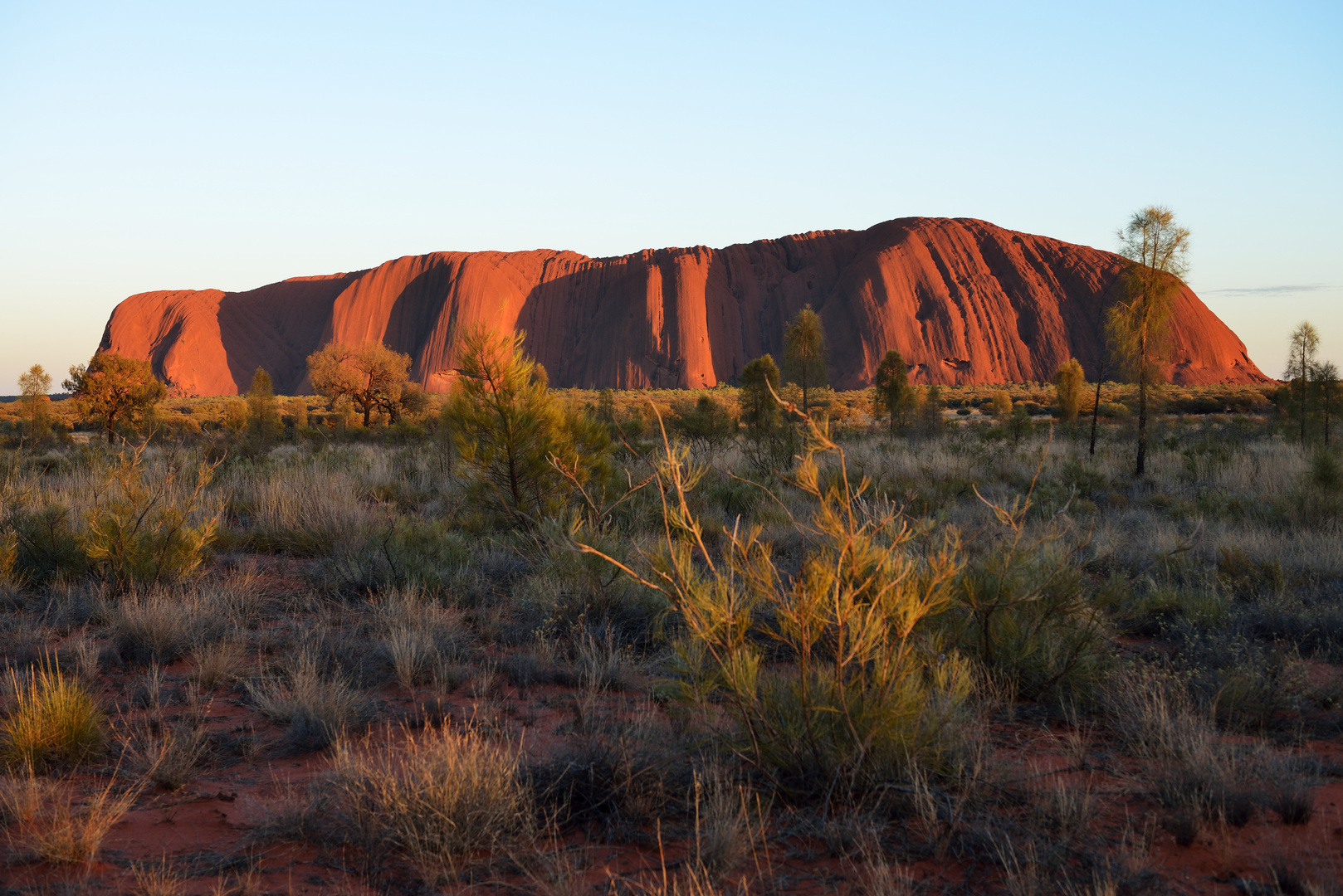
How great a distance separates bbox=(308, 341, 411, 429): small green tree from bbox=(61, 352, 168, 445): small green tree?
25.7ft

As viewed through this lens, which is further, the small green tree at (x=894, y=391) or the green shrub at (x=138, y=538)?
the small green tree at (x=894, y=391)

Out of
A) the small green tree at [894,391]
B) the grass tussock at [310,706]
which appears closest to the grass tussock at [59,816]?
the grass tussock at [310,706]

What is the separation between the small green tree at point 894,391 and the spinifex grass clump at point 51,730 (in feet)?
69.3

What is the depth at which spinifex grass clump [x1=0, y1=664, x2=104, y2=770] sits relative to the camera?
2.61 meters

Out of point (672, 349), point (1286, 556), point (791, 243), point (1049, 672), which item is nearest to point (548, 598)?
point (1049, 672)

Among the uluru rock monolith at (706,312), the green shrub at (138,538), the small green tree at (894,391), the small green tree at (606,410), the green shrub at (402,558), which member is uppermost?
the uluru rock monolith at (706,312)

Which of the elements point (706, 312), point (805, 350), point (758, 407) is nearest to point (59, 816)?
point (758, 407)

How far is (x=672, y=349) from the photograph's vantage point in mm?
79312

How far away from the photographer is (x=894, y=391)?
73.3 ft

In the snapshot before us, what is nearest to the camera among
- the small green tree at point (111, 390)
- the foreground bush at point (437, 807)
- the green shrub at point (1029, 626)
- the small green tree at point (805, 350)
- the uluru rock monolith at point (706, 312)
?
the foreground bush at point (437, 807)

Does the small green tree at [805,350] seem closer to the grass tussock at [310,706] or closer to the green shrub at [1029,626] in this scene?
the green shrub at [1029,626]

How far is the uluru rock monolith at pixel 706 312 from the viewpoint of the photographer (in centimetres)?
7388

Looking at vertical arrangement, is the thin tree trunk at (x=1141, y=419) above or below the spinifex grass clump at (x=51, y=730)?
above

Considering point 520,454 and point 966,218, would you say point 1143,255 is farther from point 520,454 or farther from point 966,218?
point 966,218
